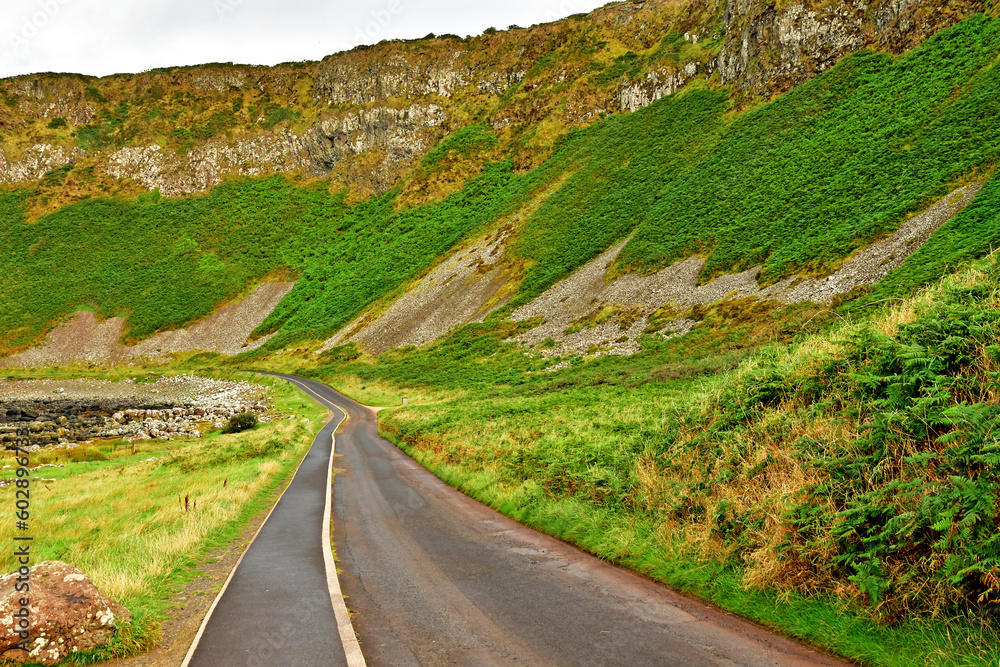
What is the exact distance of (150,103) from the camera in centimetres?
14550

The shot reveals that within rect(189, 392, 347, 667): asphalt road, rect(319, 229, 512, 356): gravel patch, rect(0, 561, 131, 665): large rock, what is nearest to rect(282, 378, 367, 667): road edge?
rect(189, 392, 347, 667): asphalt road

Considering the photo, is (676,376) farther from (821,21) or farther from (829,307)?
(821,21)

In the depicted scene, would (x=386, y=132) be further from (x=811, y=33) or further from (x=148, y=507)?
(x=148, y=507)

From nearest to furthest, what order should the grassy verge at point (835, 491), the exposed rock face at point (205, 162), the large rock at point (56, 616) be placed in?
the grassy verge at point (835, 491)
the large rock at point (56, 616)
the exposed rock face at point (205, 162)

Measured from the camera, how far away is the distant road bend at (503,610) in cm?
593

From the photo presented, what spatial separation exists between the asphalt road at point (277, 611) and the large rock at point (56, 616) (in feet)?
3.73

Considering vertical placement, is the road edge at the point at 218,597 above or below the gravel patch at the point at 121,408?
above

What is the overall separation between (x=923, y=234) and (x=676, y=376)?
21.2 m

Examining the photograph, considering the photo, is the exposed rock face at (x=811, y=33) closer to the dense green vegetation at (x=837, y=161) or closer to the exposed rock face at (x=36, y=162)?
the dense green vegetation at (x=837, y=161)

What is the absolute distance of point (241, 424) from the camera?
3972 cm

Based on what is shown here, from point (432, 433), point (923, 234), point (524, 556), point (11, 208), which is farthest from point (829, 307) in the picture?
point (11, 208)

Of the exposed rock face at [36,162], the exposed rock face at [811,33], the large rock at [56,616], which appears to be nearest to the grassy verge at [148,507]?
the large rock at [56,616]

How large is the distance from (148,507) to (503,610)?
15.5 meters

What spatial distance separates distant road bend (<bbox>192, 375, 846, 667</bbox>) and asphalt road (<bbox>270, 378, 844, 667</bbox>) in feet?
0.06
